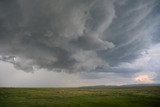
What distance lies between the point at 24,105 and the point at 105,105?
998 inches

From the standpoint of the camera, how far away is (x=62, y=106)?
67875 mm

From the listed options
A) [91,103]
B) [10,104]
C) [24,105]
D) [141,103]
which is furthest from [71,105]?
[141,103]

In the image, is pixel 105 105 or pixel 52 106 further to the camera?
pixel 105 105

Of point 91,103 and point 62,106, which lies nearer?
point 62,106

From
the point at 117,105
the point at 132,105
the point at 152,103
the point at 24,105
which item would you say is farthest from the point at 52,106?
the point at 152,103

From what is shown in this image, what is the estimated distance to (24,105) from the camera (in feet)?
222

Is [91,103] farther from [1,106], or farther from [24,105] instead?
[1,106]

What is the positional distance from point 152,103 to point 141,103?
12.6 feet

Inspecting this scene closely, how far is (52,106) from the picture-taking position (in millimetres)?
67062

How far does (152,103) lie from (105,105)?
1695 centimetres

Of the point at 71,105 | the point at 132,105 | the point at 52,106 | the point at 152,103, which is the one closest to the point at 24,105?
the point at 52,106

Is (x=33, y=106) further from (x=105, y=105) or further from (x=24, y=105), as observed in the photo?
(x=105, y=105)

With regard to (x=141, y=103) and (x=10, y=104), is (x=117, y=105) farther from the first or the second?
(x=10, y=104)

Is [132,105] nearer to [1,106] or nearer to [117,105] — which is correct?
[117,105]
